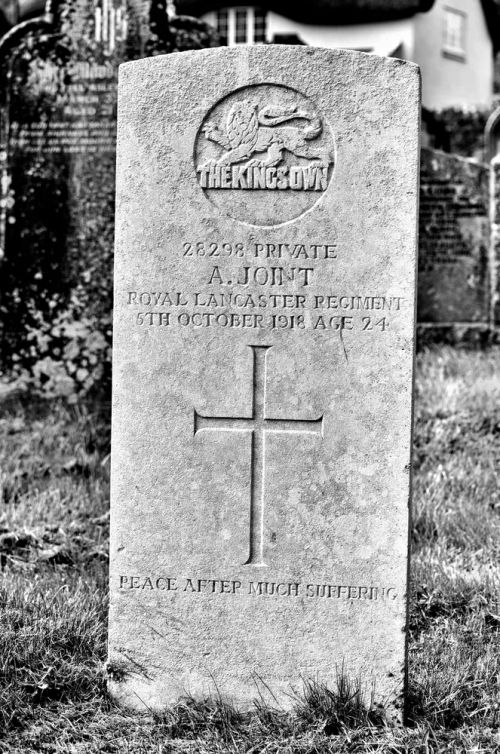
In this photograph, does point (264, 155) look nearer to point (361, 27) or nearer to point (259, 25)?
point (361, 27)

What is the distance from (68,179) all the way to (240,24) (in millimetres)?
17575

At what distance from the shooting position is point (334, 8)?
2144cm

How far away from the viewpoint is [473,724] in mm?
2863

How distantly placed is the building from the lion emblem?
1894 centimetres

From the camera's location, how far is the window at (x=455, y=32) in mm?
23906

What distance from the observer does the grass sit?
111 inches

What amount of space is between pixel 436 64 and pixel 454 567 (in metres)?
21.3

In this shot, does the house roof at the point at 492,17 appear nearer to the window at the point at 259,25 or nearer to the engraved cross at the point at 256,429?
the window at the point at 259,25

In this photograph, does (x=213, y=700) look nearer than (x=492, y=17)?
Yes

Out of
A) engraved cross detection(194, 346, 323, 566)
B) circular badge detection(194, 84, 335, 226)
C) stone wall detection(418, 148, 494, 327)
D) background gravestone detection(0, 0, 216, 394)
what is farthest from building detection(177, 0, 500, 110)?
engraved cross detection(194, 346, 323, 566)

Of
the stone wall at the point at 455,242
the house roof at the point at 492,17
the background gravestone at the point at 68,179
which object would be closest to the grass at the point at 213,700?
the background gravestone at the point at 68,179

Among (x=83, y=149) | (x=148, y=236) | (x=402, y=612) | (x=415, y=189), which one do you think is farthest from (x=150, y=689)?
(x=83, y=149)

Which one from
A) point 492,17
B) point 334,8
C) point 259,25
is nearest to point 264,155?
point 334,8

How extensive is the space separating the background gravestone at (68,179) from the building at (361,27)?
1556 centimetres
